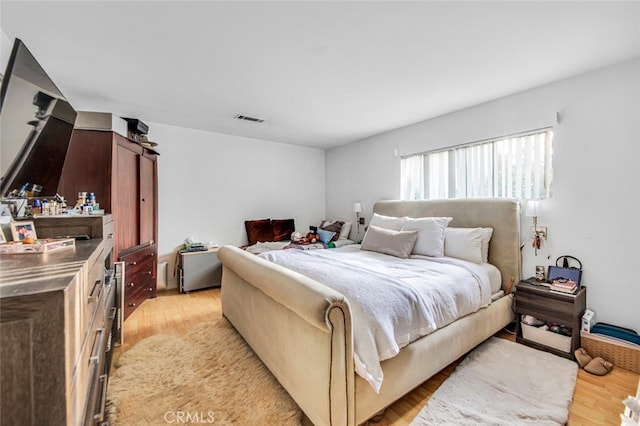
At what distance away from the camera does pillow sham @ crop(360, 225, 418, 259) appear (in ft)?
9.24

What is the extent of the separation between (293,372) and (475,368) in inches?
56.0

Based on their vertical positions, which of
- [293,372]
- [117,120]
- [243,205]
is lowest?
[293,372]

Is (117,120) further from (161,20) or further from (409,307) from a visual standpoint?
(409,307)

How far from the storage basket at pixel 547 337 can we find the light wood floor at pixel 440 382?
7.4 inches

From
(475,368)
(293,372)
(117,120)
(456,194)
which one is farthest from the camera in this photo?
(456,194)

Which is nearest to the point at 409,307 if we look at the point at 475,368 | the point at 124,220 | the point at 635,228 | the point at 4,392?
the point at 475,368

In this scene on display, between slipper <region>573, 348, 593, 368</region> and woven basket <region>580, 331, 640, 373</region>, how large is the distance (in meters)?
0.08

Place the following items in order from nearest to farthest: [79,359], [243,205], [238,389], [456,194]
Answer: [79,359], [238,389], [456,194], [243,205]

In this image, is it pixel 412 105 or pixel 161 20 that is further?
pixel 412 105

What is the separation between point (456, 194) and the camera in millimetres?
3342

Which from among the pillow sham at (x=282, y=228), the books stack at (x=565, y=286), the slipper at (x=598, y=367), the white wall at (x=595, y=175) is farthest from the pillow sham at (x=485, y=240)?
the pillow sham at (x=282, y=228)

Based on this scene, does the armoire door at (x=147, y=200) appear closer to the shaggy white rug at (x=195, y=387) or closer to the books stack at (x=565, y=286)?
the shaggy white rug at (x=195, y=387)

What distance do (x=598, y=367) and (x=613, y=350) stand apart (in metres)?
0.23

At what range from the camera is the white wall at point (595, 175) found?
6.97 ft
